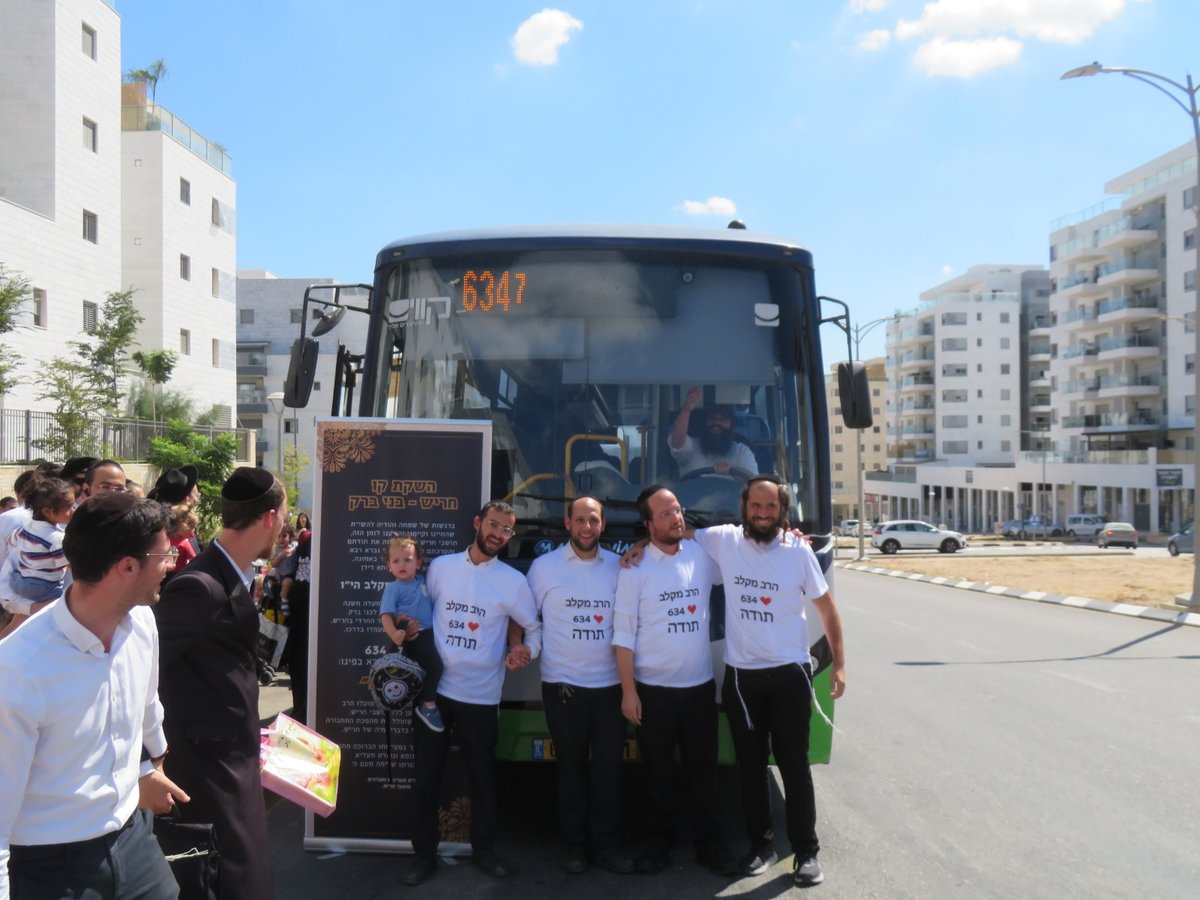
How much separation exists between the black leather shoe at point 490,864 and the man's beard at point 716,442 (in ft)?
7.81

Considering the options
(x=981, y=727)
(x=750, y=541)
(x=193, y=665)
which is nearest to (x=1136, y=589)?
(x=981, y=727)

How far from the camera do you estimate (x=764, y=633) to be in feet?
16.8

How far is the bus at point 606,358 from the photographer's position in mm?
5797

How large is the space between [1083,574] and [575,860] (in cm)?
2732

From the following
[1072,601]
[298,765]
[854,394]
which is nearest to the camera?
[298,765]

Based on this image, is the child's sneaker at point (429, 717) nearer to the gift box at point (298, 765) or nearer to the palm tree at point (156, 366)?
the gift box at point (298, 765)

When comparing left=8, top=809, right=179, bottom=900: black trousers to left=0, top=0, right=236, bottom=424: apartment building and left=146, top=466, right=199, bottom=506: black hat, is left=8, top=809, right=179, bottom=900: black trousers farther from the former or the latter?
left=0, top=0, right=236, bottom=424: apartment building

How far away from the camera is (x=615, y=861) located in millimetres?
5215

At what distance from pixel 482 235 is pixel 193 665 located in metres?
3.51

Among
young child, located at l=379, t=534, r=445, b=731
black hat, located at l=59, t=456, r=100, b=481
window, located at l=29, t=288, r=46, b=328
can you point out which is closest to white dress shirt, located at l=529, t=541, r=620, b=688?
young child, located at l=379, t=534, r=445, b=731

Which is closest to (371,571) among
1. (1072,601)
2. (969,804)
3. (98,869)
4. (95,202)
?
(98,869)

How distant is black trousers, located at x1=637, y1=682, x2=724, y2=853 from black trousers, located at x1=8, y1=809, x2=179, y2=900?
9.00 ft

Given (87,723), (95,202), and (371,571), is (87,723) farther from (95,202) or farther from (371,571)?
(95,202)

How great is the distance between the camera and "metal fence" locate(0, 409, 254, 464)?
2272 centimetres
